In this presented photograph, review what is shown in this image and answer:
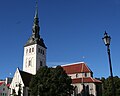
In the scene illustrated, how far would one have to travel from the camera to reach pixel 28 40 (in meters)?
75.1

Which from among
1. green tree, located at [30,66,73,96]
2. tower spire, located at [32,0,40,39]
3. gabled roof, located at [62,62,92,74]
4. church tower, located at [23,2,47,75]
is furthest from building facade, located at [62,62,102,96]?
tower spire, located at [32,0,40,39]

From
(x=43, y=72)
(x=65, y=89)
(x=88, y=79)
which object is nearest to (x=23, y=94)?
(x=43, y=72)

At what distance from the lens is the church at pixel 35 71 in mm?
58656

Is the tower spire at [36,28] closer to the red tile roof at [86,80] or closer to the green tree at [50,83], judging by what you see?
the red tile roof at [86,80]

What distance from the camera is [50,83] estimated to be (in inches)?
1903

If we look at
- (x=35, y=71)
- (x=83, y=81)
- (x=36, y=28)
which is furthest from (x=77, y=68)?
(x=36, y=28)

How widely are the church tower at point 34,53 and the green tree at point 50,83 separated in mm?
17371

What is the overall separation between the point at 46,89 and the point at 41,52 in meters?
26.6

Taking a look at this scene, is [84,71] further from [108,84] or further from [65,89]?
[65,89]

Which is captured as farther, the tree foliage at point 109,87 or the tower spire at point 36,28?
the tower spire at point 36,28

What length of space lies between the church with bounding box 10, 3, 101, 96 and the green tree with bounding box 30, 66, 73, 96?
8.99m

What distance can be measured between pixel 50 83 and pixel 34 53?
24026 mm

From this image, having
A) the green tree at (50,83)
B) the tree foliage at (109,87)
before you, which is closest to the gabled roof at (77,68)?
the tree foliage at (109,87)

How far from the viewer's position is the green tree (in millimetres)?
47281
